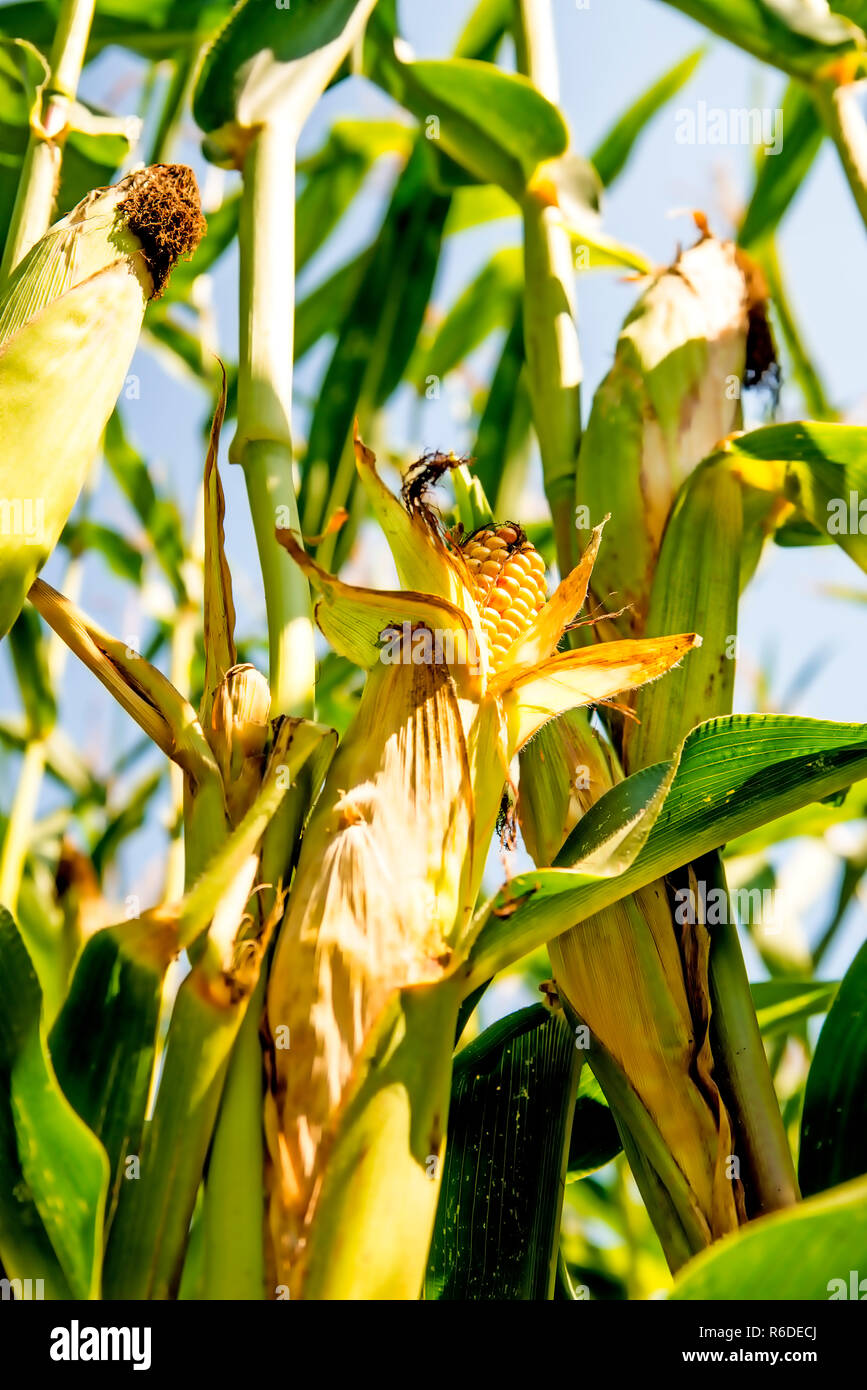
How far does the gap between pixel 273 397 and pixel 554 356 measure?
0.28m

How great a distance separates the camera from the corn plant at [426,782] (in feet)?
1.37

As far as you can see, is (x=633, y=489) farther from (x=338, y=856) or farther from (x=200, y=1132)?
(x=200, y=1132)

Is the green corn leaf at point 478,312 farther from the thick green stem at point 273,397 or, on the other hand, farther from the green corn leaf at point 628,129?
the thick green stem at point 273,397

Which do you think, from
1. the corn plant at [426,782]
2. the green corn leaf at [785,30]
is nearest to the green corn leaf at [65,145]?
the corn plant at [426,782]

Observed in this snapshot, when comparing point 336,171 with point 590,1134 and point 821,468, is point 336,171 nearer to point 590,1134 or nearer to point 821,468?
point 821,468

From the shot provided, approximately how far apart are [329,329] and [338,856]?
938mm

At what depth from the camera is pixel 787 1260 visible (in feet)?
1.23

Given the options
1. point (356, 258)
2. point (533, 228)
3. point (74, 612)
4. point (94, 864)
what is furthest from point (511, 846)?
point (356, 258)

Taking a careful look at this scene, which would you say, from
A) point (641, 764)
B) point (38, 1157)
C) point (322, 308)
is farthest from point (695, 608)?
point (322, 308)

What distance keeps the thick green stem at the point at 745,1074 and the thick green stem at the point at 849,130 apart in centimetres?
44

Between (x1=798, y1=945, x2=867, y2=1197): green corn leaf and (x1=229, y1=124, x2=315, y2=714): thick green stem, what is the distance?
326mm

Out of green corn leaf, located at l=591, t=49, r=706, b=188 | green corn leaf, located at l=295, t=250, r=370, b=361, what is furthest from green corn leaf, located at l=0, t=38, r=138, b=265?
green corn leaf, located at l=591, t=49, r=706, b=188

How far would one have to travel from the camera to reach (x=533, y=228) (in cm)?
82

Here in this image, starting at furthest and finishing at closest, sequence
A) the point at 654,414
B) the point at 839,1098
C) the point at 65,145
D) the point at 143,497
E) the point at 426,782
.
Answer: the point at 143,497 < the point at 65,145 < the point at 654,414 < the point at 839,1098 < the point at 426,782
